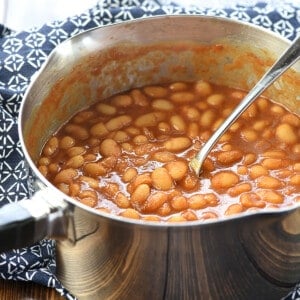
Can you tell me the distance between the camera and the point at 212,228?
123 cm

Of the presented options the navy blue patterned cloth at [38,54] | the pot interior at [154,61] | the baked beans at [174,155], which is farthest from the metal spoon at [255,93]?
the navy blue patterned cloth at [38,54]

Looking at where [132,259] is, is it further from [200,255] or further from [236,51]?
[236,51]

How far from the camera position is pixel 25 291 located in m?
1.61

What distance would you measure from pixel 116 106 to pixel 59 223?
0.57 m

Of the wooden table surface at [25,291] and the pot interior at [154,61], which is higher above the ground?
the pot interior at [154,61]

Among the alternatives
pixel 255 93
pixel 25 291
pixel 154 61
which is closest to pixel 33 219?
pixel 25 291

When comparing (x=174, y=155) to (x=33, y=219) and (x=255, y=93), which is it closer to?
(x=255, y=93)

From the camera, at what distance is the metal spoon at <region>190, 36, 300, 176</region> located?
158 cm

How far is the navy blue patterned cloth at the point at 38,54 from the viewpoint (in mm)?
1614

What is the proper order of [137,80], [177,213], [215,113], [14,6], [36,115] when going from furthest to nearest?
1. [14,6]
2. [137,80]
3. [215,113]
4. [36,115]
5. [177,213]

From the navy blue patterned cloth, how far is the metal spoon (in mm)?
348

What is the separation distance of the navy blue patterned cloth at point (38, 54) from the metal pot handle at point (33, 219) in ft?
0.89

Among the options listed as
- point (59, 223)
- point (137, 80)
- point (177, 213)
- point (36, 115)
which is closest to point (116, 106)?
point (137, 80)

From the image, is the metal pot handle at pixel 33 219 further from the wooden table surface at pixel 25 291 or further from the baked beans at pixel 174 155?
the wooden table surface at pixel 25 291
